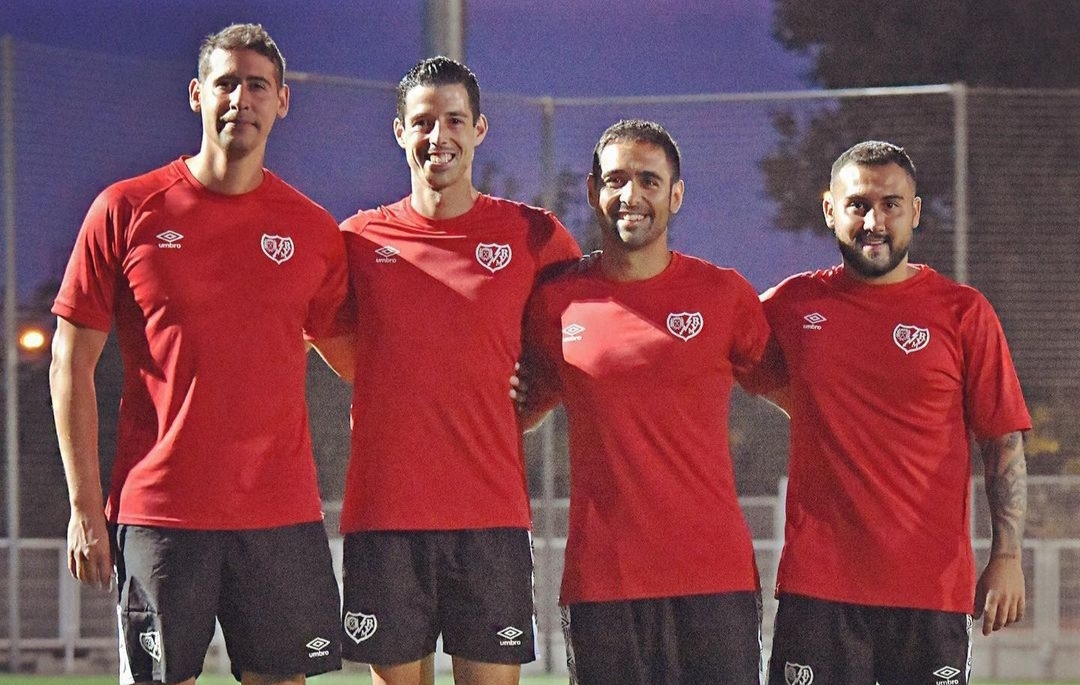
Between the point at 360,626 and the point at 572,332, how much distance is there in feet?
2.61

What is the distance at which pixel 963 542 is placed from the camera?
3.42 metres

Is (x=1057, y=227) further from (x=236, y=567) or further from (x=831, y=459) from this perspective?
(x=236, y=567)

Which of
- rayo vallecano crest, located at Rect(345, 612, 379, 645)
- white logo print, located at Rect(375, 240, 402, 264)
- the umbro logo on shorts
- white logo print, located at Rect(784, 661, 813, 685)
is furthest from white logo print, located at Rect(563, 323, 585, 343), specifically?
the umbro logo on shorts

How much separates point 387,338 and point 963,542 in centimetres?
135

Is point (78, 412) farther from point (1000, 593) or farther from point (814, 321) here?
point (1000, 593)

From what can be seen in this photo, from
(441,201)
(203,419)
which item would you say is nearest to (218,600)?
(203,419)

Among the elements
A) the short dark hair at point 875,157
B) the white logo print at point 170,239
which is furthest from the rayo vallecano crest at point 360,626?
the short dark hair at point 875,157

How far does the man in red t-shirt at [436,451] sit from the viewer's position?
3.38 metres

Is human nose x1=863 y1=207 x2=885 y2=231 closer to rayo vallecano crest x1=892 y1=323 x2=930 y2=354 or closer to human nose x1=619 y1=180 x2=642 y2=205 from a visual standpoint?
rayo vallecano crest x1=892 y1=323 x2=930 y2=354

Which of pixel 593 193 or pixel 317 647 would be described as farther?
pixel 593 193

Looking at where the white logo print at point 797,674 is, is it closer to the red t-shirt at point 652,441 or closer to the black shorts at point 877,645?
the black shorts at point 877,645

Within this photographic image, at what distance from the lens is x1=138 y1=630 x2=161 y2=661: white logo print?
321 cm

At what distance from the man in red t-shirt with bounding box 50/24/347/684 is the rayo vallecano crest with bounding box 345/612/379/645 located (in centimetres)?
6

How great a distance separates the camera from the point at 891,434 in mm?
3367
